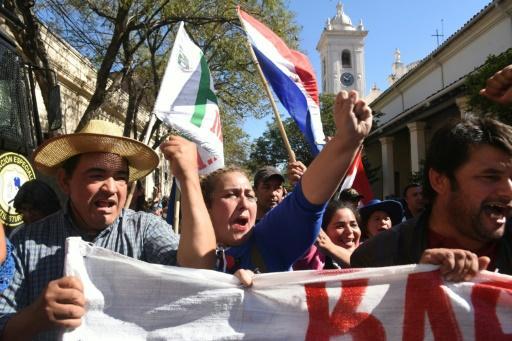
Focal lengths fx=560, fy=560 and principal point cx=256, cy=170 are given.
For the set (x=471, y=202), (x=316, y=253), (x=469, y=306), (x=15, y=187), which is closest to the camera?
(x=469, y=306)

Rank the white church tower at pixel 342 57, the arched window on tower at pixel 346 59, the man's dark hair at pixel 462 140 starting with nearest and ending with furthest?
the man's dark hair at pixel 462 140, the white church tower at pixel 342 57, the arched window on tower at pixel 346 59

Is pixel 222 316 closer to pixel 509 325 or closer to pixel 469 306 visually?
pixel 469 306

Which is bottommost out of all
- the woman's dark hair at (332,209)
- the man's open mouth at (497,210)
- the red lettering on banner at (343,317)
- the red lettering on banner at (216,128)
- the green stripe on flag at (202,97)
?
the red lettering on banner at (343,317)

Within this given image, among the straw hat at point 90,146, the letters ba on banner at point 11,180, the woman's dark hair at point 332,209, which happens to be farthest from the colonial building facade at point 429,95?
the straw hat at point 90,146

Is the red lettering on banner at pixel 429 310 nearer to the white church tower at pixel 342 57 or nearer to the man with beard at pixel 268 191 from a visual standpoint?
the man with beard at pixel 268 191

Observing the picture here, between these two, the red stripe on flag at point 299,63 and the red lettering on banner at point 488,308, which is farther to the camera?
the red stripe on flag at point 299,63

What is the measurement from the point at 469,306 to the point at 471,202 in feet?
1.33

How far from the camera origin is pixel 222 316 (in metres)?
2.06

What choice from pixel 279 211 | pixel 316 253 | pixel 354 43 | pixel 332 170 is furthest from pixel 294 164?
pixel 354 43

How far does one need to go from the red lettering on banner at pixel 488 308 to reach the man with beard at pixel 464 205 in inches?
4.6

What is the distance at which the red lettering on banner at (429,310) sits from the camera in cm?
198

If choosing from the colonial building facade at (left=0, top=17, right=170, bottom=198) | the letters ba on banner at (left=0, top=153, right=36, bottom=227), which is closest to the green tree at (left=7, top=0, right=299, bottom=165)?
the colonial building facade at (left=0, top=17, right=170, bottom=198)

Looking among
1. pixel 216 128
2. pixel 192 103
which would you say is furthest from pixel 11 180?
pixel 216 128

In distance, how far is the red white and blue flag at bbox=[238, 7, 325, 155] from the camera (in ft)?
13.6
